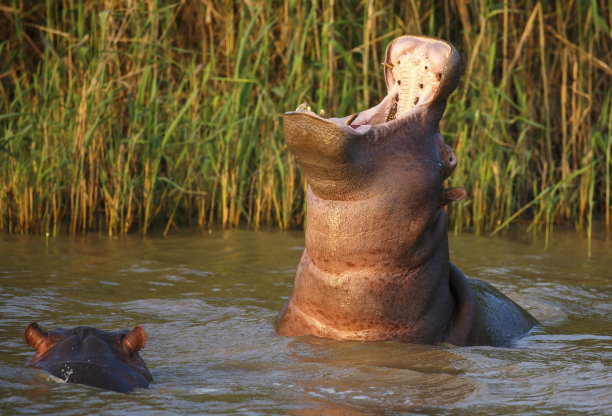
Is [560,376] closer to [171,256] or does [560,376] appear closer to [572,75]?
[171,256]

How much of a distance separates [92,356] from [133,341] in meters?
0.13

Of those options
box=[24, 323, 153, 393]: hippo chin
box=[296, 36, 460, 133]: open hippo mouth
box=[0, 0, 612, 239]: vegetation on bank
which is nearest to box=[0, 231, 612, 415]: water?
box=[24, 323, 153, 393]: hippo chin

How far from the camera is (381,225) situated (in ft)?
11.1

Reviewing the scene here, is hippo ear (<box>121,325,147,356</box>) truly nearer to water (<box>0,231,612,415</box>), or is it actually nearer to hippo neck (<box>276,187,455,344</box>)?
water (<box>0,231,612,415</box>)

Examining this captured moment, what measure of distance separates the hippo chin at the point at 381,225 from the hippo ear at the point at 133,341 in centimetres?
84

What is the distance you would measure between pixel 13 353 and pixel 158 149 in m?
3.17

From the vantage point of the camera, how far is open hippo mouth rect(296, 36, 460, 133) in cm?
349

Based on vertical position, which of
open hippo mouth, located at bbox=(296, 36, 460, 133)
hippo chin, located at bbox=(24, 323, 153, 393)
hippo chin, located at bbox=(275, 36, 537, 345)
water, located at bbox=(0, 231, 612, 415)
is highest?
open hippo mouth, located at bbox=(296, 36, 460, 133)

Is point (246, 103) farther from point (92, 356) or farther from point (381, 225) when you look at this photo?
point (92, 356)

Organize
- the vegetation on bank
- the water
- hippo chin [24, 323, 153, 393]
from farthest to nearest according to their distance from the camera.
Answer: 1. the vegetation on bank
2. the water
3. hippo chin [24, 323, 153, 393]

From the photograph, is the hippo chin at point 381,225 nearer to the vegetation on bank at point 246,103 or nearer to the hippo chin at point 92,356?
the hippo chin at point 92,356

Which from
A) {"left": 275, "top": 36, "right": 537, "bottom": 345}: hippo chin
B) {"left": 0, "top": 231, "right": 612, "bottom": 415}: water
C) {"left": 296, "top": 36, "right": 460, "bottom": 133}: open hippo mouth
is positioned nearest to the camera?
{"left": 0, "top": 231, "right": 612, "bottom": 415}: water

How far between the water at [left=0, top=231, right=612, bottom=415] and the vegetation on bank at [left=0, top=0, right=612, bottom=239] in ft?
1.25

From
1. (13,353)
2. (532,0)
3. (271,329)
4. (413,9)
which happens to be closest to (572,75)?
(532,0)
